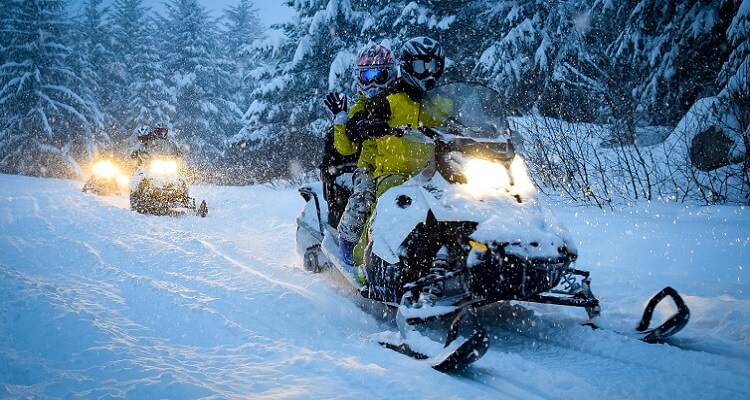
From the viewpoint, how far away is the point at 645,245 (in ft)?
16.0

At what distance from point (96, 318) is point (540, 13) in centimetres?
1224

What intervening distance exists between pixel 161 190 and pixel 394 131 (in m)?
7.65

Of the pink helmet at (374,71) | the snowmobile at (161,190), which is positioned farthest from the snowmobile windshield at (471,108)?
→ the snowmobile at (161,190)

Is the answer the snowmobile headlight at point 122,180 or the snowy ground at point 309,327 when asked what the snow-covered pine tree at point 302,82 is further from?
the snowy ground at point 309,327

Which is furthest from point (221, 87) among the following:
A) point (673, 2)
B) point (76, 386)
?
point (76, 386)

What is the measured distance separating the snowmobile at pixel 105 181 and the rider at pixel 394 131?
1237cm

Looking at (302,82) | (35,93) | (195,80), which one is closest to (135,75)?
(195,80)

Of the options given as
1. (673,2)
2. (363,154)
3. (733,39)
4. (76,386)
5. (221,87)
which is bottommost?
(76,386)

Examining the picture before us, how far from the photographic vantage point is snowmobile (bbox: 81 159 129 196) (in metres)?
14.1

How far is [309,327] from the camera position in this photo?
342cm

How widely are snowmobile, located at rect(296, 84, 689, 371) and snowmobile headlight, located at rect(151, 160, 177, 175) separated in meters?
7.94

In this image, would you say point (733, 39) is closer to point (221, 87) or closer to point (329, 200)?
point (329, 200)

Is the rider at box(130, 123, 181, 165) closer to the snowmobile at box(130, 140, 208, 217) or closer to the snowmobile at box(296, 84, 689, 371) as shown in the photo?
the snowmobile at box(130, 140, 208, 217)

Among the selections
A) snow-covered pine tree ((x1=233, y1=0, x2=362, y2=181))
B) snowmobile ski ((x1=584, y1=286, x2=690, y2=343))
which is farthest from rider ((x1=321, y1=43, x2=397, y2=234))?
snow-covered pine tree ((x1=233, y1=0, x2=362, y2=181))
